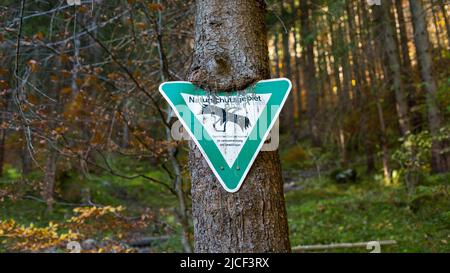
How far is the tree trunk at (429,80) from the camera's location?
8742 mm

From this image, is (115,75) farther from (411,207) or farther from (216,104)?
(411,207)

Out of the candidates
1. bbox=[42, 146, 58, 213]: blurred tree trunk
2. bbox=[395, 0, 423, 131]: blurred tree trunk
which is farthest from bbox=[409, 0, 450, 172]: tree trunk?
bbox=[42, 146, 58, 213]: blurred tree trunk

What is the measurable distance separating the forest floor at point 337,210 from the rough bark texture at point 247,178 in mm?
3261

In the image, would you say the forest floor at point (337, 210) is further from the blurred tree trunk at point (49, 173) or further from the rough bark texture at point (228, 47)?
the rough bark texture at point (228, 47)

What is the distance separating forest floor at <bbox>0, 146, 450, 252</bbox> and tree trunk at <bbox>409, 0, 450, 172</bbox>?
810 millimetres

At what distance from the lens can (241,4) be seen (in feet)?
7.62

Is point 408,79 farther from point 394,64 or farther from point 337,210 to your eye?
point 337,210

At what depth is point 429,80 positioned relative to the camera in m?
9.02

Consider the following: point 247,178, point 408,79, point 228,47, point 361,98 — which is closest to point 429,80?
point 408,79

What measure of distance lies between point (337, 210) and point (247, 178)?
7.83 meters

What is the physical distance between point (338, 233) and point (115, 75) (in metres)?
4.90

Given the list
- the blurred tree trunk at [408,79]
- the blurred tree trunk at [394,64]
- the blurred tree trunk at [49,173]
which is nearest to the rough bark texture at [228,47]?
the blurred tree trunk at [49,173]

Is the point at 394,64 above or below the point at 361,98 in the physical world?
above

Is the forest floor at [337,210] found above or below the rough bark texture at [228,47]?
below
